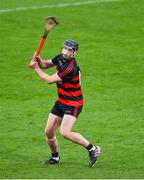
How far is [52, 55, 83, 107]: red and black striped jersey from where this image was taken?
49.0ft

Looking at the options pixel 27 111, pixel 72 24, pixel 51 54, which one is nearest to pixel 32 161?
pixel 27 111

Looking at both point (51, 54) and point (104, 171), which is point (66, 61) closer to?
point (104, 171)

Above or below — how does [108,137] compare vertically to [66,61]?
below

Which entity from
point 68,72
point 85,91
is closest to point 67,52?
point 68,72

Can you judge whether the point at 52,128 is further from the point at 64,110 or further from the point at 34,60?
the point at 34,60

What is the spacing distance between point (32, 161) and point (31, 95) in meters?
6.19

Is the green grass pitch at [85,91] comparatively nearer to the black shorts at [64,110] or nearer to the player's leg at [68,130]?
the player's leg at [68,130]

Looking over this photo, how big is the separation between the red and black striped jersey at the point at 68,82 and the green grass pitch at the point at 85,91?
4.23 feet

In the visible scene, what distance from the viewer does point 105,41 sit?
2723cm

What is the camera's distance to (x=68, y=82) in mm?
15094

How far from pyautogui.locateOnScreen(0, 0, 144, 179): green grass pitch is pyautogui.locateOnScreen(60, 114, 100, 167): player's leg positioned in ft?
0.72

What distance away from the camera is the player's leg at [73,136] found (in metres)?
Answer: 15.0

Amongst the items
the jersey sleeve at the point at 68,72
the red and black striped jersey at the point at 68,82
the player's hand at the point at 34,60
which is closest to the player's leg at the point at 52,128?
the red and black striped jersey at the point at 68,82

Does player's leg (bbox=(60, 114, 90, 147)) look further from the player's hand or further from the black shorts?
the player's hand
